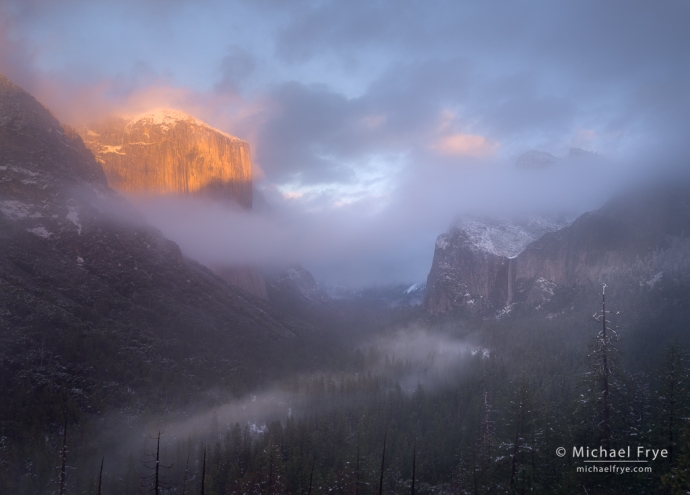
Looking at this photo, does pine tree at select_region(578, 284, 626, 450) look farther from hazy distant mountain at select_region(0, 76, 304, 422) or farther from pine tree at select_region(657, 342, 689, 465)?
hazy distant mountain at select_region(0, 76, 304, 422)

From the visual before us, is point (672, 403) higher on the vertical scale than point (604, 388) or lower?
lower

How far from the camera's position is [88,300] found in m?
120

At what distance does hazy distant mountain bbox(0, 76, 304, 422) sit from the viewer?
92.0m

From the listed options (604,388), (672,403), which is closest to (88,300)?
(604,388)

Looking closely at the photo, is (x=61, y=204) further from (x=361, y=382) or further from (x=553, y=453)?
(x=553, y=453)

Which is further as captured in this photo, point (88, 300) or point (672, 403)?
point (88, 300)

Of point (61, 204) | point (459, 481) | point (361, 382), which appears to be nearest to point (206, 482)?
point (459, 481)

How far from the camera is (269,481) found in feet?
209

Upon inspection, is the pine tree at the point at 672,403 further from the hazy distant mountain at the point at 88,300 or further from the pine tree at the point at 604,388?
the hazy distant mountain at the point at 88,300

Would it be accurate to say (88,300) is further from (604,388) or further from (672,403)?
(672,403)

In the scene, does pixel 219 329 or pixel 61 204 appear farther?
pixel 219 329

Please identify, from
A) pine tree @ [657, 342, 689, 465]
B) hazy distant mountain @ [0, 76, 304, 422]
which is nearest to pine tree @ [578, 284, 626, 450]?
pine tree @ [657, 342, 689, 465]

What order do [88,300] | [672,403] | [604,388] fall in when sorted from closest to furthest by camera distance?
[604,388], [672,403], [88,300]

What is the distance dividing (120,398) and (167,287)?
63.0 metres
